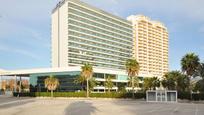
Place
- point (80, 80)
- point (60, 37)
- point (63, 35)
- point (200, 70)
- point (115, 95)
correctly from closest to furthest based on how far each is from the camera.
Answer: point (200, 70) < point (115, 95) < point (80, 80) < point (63, 35) < point (60, 37)

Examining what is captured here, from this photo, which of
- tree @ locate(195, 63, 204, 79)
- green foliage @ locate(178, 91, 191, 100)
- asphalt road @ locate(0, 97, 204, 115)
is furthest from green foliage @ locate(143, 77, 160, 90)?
asphalt road @ locate(0, 97, 204, 115)

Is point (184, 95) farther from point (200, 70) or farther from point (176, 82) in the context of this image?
point (176, 82)

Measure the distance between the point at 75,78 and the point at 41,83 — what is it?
17242 mm

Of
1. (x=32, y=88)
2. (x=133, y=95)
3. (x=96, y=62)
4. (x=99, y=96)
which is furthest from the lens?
(x=96, y=62)

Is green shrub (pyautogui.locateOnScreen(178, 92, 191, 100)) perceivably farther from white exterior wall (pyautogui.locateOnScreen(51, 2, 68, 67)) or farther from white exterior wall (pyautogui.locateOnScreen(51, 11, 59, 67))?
white exterior wall (pyautogui.locateOnScreen(51, 11, 59, 67))

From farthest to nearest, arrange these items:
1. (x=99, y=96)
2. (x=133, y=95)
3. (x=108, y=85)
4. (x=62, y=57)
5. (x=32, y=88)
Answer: (x=62, y=57), (x=32, y=88), (x=108, y=85), (x=99, y=96), (x=133, y=95)

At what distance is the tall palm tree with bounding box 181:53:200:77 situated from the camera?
88.4m

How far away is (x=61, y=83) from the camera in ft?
461

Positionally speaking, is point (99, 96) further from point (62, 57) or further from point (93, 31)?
point (93, 31)

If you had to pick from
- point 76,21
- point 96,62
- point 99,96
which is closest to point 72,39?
point 76,21

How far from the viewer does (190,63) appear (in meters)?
88.3

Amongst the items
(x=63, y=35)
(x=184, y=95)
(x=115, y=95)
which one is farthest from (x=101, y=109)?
(x=63, y=35)

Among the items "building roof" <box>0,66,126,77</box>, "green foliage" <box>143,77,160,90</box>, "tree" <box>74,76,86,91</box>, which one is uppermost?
"building roof" <box>0,66,126,77</box>

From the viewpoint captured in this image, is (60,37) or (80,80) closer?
(80,80)
